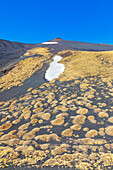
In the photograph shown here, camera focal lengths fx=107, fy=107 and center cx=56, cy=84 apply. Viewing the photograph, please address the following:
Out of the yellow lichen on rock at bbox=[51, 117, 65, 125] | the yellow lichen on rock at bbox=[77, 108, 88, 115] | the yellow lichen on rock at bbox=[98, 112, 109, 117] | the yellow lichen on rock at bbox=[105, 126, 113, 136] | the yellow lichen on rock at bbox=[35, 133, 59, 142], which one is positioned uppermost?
the yellow lichen on rock at bbox=[77, 108, 88, 115]

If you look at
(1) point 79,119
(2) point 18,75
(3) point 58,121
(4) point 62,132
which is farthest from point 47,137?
(2) point 18,75

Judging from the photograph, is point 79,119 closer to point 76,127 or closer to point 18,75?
point 76,127

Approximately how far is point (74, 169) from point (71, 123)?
Answer: 170 centimetres

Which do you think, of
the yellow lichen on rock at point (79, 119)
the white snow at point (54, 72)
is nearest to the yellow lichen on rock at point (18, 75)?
the white snow at point (54, 72)

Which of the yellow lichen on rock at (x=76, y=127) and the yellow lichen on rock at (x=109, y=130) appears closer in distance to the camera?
the yellow lichen on rock at (x=109, y=130)

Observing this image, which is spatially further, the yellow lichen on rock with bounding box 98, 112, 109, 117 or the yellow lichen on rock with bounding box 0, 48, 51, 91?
the yellow lichen on rock with bounding box 0, 48, 51, 91

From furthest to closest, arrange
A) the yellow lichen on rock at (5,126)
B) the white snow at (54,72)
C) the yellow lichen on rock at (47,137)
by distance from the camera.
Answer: the white snow at (54,72)
the yellow lichen on rock at (5,126)
the yellow lichen on rock at (47,137)

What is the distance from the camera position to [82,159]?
2629 millimetres

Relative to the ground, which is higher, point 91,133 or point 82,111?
point 82,111

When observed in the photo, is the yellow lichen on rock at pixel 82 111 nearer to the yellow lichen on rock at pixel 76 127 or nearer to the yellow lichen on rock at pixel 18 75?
the yellow lichen on rock at pixel 76 127

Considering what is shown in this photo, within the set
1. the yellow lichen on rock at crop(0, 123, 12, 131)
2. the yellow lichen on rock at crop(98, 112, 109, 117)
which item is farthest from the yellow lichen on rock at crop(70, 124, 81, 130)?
the yellow lichen on rock at crop(0, 123, 12, 131)

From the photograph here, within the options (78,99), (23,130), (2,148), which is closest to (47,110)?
(23,130)

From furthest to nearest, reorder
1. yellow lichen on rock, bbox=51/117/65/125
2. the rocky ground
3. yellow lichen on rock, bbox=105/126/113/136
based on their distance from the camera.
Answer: yellow lichen on rock, bbox=51/117/65/125
yellow lichen on rock, bbox=105/126/113/136
the rocky ground

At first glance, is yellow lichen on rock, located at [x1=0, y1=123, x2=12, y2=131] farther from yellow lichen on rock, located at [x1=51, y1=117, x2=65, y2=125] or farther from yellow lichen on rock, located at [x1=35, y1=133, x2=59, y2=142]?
yellow lichen on rock, located at [x1=51, y1=117, x2=65, y2=125]
